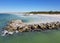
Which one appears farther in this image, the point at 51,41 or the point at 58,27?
the point at 58,27

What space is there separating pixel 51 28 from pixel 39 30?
2.34 metres

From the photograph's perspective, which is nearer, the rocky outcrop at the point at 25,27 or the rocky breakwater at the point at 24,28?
the rocky breakwater at the point at 24,28

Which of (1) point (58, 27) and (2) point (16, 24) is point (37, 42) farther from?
(1) point (58, 27)

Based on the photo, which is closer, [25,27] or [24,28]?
[24,28]

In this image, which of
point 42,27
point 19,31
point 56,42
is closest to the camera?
point 56,42

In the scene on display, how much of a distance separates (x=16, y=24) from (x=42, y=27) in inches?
151

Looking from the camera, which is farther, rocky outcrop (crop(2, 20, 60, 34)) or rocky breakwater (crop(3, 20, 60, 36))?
rocky outcrop (crop(2, 20, 60, 34))

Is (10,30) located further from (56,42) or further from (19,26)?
(56,42)

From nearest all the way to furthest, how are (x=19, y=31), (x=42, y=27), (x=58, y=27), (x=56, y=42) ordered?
(x=56, y=42)
(x=19, y=31)
(x=42, y=27)
(x=58, y=27)

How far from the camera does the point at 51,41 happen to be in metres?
14.3

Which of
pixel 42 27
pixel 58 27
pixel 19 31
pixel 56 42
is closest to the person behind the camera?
pixel 56 42

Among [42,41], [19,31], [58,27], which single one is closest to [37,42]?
[42,41]

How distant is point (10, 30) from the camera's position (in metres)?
18.8

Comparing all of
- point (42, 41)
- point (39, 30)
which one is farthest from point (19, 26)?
point (42, 41)
